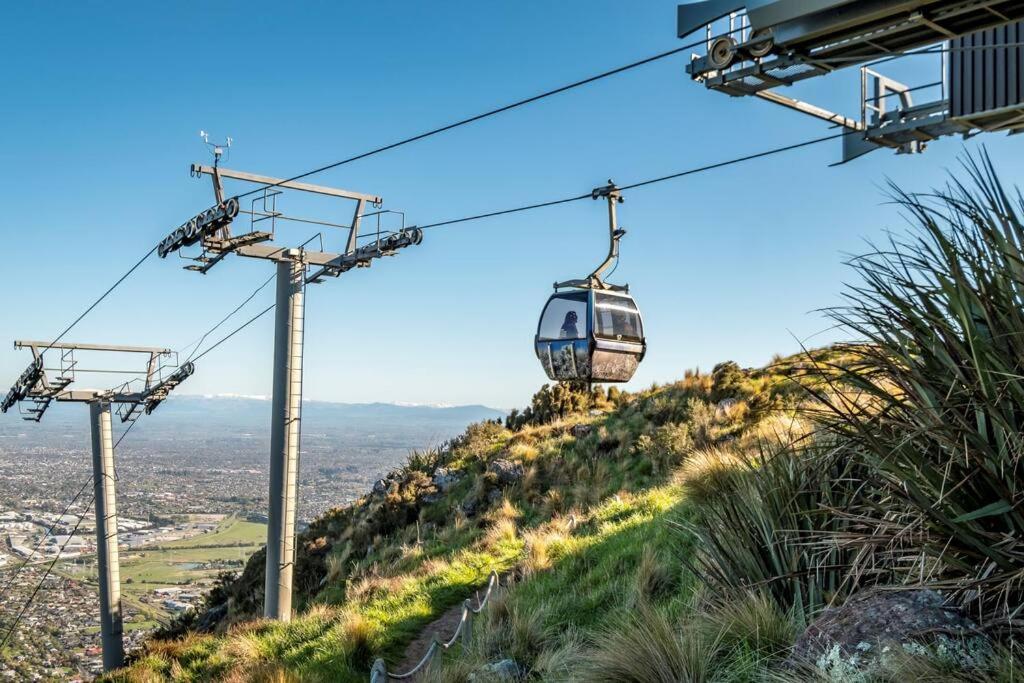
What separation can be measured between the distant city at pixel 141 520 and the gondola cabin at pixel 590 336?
14399mm

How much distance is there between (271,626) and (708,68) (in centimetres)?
1026

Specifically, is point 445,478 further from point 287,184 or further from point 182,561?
point 182,561

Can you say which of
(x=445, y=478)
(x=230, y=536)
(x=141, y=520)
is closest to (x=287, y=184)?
(x=445, y=478)

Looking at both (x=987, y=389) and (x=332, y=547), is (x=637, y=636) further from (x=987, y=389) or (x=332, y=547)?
(x=332, y=547)

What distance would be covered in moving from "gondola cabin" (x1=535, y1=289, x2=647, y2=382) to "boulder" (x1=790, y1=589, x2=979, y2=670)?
8.96 metres

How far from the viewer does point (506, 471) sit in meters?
21.1

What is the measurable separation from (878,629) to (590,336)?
9.25 meters

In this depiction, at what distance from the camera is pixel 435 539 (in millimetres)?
18406

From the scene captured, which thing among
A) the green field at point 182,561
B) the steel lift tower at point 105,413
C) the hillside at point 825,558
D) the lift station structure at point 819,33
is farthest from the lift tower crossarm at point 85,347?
the green field at point 182,561

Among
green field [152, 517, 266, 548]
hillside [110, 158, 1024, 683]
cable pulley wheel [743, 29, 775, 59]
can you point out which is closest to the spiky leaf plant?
hillside [110, 158, 1024, 683]

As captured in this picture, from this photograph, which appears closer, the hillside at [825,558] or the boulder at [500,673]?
the hillside at [825,558]

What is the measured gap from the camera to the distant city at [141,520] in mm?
40938

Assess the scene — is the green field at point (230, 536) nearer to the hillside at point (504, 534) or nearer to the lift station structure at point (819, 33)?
the hillside at point (504, 534)

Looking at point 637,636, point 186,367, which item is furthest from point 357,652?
point 186,367
